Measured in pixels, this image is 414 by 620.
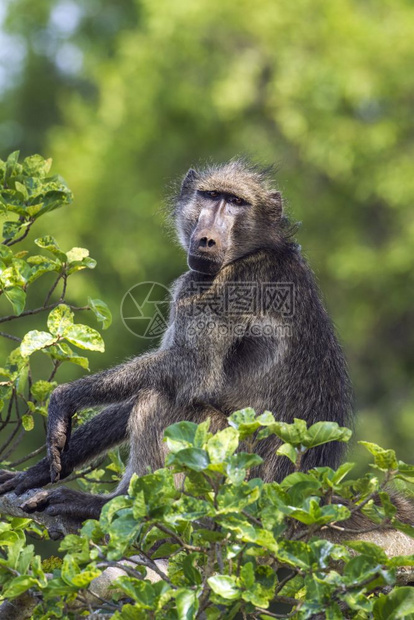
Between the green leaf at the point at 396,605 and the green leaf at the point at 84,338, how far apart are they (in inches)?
78.8

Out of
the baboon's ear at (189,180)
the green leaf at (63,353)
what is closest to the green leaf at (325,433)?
the green leaf at (63,353)

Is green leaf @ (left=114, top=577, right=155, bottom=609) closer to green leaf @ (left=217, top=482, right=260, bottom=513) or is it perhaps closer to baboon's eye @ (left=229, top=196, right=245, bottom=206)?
green leaf @ (left=217, top=482, right=260, bottom=513)

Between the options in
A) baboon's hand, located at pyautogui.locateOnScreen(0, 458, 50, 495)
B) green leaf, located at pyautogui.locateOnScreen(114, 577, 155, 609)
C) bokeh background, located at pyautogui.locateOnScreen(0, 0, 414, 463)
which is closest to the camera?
green leaf, located at pyautogui.locateOnScreen(114, 577, 155, 609)

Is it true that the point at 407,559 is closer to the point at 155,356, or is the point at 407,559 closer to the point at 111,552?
the point at 111,552

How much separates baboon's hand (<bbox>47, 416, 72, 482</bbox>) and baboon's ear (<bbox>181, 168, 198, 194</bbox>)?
7.13ft

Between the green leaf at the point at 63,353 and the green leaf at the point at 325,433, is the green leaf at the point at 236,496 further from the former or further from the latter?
the green leaf at the point at 63,353

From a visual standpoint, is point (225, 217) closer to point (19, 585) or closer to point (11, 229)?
point (11, 229)

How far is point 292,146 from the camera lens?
23406 millimetres

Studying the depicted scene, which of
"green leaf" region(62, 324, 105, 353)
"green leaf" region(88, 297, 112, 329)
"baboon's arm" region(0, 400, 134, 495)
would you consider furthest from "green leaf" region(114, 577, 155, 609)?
"baboon's arm" region(0, 400, 134, 495)

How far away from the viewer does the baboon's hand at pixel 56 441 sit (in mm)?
6348

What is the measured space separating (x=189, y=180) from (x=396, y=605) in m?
4.58

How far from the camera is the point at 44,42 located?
40.2 meters

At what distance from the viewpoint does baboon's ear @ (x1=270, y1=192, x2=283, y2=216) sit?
7.27 m

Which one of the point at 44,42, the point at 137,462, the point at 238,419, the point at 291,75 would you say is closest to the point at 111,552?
the point at 238,419
